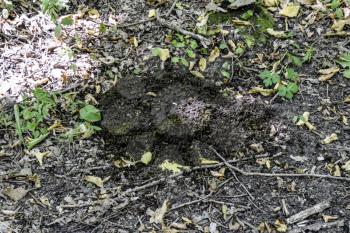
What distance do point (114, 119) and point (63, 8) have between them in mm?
1574

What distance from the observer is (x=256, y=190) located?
356cm

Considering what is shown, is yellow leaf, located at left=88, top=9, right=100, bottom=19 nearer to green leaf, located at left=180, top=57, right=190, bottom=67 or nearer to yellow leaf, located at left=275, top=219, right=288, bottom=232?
green leaf, located at left=180, top=57, right=190, bottom=67

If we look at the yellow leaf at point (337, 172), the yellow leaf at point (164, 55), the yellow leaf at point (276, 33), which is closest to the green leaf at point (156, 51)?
the yellow leaf at point (164, 55)

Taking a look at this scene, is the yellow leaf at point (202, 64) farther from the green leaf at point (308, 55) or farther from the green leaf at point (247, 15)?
the green leaf at point (308, 55)

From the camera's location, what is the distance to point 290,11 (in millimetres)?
4766

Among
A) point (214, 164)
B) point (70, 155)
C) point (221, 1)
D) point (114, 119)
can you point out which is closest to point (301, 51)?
point (221, 1)

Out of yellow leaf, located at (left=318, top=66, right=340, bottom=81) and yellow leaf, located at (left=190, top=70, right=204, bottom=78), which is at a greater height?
yellow leaf, located at (left=318, top=66, right=340, bottom=81)

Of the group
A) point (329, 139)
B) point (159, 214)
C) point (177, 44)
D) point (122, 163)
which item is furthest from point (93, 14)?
point (329, 139)

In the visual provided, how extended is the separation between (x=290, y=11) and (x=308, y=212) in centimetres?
226

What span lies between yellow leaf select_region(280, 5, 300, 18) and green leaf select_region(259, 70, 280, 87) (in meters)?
0.85

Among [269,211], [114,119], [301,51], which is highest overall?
[301,51]

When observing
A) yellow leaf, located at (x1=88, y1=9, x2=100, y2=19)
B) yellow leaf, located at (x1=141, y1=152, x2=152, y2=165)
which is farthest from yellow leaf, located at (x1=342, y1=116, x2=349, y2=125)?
yellow leaf, located at (x1=88, y1=9, x2=100, y2=19)

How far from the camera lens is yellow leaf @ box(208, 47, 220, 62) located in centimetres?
440

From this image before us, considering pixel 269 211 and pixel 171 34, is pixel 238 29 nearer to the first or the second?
pixel 171 34
